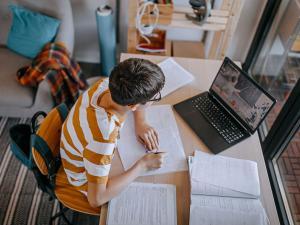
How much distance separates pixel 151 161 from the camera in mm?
1137

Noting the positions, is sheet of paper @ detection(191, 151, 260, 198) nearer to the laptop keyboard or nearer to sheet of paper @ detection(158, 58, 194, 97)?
the laptop keyboard

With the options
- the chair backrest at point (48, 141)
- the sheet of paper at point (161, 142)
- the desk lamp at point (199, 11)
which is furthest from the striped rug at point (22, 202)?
the desk lamp at point (199, 11)

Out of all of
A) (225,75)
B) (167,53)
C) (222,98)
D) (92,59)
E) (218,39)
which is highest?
(225,75)

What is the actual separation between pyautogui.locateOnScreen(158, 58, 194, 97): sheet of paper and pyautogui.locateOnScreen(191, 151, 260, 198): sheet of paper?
1.30 feet

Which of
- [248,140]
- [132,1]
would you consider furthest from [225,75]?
[132,1]

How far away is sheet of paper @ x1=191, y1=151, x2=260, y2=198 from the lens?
1.12 m

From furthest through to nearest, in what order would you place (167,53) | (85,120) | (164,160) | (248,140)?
1. (167,53)
2. (248,140)
3. (164,160)
4. (85,120)

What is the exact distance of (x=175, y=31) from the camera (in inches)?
95.7

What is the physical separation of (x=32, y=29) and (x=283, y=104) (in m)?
1.66

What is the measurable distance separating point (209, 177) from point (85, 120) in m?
0.51

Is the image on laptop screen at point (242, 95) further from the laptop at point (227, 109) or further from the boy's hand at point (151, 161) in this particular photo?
the boy's hand at point (151, 161)

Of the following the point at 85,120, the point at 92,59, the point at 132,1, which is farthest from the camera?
the point at 92,59

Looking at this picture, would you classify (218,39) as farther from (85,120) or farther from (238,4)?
(85,120)

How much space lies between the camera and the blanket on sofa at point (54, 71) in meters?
1.85
